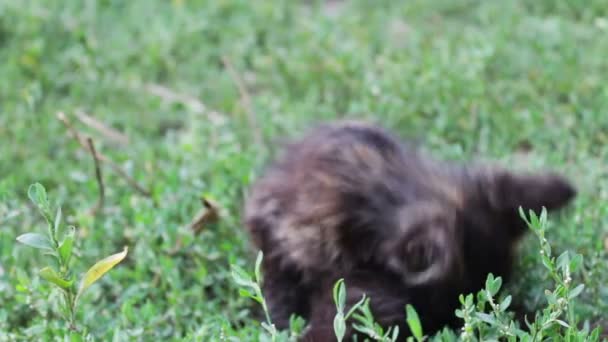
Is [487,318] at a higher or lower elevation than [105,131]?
higher

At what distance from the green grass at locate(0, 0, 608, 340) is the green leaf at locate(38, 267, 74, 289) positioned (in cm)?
60

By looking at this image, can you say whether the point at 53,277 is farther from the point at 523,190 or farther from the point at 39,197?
the point at 523,190

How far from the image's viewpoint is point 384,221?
3391 millimetres

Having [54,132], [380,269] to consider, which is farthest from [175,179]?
[380,269]

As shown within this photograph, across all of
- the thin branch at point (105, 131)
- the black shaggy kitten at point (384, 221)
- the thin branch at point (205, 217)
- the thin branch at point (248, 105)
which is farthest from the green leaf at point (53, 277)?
the thin branch at point (105, 131)

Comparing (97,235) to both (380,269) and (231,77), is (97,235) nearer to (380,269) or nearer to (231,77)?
(380,269)

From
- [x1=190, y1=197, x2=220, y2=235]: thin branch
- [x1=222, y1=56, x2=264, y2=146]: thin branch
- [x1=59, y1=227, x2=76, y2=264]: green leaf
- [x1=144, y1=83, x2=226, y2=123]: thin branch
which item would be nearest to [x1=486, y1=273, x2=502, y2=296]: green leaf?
[x1=59, y1=227, x2=76, y2=264]: green leaf

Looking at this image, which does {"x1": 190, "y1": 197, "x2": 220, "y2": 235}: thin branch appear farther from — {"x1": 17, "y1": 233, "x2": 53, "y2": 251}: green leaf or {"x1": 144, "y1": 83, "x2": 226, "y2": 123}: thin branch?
{"x1": 17, "y1": 233, "x2": 53, "y2": 251}: green leaf

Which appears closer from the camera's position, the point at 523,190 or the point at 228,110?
the point at 523,190

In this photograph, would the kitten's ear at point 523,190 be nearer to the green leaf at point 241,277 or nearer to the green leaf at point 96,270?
the green leaf at point 241,277

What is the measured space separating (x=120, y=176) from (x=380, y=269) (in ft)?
5.55

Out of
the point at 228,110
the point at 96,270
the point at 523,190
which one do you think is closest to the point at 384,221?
the point at 523,190

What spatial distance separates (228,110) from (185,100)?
28cm

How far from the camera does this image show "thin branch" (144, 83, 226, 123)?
5138 mm
